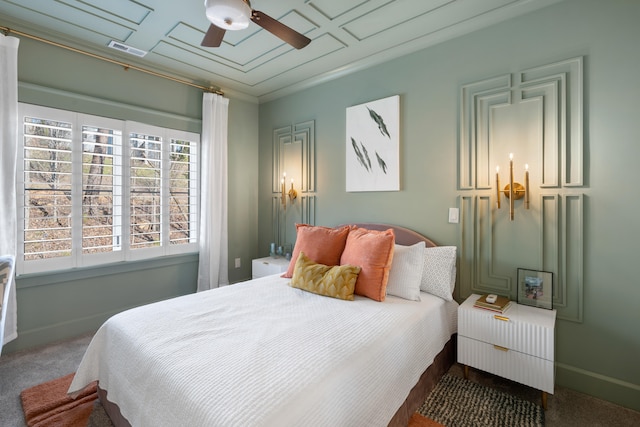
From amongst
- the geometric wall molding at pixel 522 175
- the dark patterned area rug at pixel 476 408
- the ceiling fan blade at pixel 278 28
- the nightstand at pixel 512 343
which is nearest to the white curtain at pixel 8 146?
the ceiling fan blade at pixel 278 28

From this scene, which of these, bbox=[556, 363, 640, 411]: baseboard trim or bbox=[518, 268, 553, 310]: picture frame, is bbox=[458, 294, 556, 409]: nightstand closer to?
bbox=[518, 268, 553, 310]: picture frame

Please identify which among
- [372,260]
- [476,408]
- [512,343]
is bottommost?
[476,408]

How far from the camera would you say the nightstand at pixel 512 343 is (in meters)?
1.83

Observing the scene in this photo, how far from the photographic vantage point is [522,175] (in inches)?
88.1

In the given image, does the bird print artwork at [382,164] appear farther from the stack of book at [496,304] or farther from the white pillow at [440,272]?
Result: the stack of book at [496,304]

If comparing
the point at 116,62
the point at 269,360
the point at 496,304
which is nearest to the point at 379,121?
the point at 496,304

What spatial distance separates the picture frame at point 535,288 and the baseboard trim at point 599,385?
0.47 m

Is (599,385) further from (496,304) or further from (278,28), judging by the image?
(278,28)

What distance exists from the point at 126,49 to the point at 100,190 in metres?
1.42

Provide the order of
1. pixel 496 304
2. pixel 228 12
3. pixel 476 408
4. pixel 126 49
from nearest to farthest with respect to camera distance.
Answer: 1. pixel 228 12
2. pixel 476 408
3. pixel 496 304
4. pixel 126 49

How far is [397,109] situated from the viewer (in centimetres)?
289

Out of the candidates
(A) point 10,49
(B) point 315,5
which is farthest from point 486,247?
(A) point 10,49

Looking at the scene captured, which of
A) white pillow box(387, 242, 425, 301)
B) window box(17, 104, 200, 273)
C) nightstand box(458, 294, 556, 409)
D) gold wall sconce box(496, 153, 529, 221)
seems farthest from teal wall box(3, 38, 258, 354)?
gold wall sconce box(496, 153, 529, 221)

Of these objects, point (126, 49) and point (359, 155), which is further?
point (359, 155)
